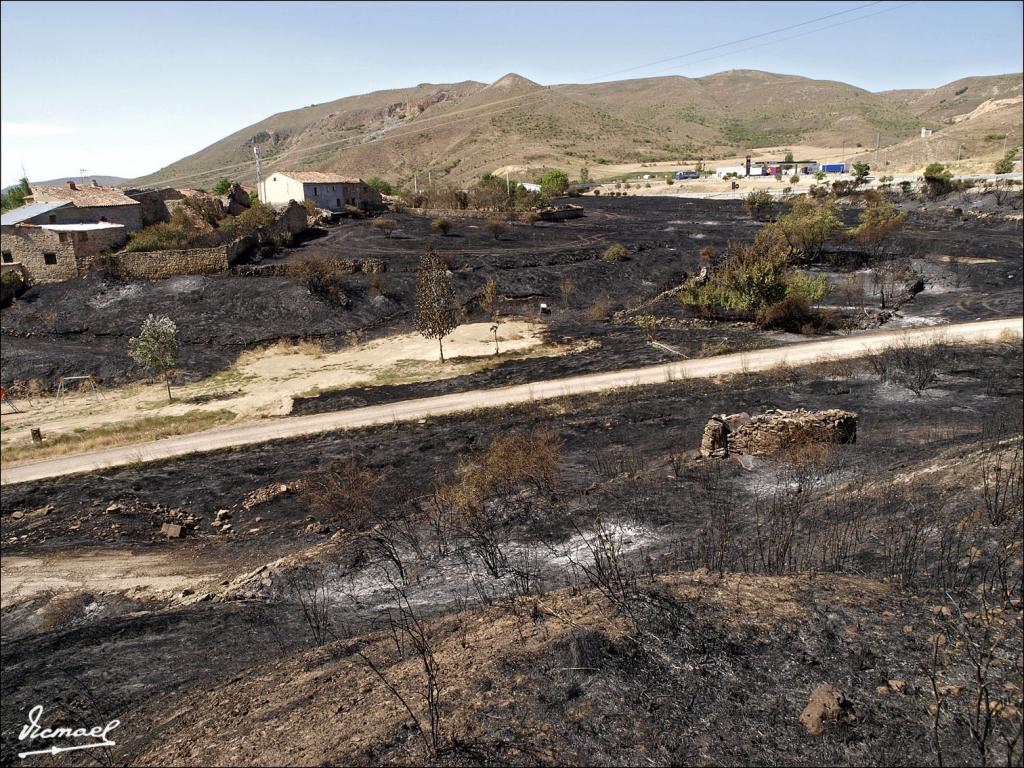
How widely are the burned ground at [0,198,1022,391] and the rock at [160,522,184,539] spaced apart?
1361 centimetres

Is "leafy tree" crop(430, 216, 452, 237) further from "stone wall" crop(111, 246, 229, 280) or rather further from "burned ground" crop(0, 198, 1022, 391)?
"stone wall" crop(111, 246, 229, 280)

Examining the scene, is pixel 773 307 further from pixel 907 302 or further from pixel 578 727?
pixel 578 727

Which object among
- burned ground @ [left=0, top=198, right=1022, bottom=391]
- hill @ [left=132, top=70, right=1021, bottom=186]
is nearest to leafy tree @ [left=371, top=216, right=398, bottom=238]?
burned ground @ [left=0, top=198, right=1022, bottom=391]

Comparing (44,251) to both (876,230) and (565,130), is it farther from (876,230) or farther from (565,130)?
(565,130)

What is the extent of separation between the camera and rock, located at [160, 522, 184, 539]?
15406 millimetres

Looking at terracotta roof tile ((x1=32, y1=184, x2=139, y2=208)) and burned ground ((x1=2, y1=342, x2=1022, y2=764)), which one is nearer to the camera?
burned ground ((x1=2, y1=342, x2=1022, y2=764))

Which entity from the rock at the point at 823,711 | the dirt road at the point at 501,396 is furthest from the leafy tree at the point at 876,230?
the rock at the point at 823,711

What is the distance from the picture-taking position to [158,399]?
89.0 ft

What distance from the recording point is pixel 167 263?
1518 inches

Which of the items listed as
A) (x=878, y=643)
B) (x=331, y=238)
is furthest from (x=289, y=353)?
(x=878, y=643)

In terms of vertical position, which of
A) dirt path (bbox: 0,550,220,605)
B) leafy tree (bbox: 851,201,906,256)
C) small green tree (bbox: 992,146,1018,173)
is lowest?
dirt path (bbox: 0,550,220,605)

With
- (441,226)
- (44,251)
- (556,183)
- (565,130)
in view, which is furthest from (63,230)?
(565,130)

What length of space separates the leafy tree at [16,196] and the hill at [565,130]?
22.6 meters

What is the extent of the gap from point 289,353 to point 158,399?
6.74m
